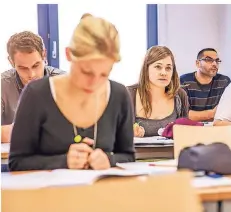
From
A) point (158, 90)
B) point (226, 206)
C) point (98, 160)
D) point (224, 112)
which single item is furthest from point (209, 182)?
point (158, 90)

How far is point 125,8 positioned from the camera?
4133 mm

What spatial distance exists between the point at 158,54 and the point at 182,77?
1.21 m

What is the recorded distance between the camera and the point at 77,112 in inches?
60.3

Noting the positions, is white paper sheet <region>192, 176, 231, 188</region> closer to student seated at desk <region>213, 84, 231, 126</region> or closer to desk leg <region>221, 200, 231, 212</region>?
desk leg <region>221, 200, 231, 212</region>

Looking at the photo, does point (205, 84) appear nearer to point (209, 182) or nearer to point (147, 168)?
point (147, 168)

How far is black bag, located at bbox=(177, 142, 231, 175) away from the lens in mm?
1376

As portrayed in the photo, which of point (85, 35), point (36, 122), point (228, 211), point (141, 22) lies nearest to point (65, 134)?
point (36, 122)

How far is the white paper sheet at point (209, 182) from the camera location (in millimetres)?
1237

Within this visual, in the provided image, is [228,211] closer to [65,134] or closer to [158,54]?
[65,134]

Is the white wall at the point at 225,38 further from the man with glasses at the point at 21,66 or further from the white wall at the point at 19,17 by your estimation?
the man with glasses at the point at 21,66

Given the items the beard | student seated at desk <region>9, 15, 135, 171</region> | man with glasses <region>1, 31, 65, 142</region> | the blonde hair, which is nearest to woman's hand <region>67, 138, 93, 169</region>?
student seated at desk <region>9, 15, 135, 171</region>

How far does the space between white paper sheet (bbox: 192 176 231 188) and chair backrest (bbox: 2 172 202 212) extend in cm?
37

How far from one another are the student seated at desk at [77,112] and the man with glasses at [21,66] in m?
0.99

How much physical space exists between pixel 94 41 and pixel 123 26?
9.24 feet
